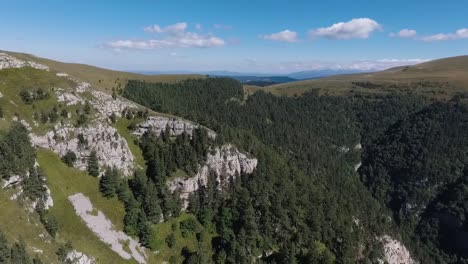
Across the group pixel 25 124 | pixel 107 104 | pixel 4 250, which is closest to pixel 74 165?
pixel 25 124

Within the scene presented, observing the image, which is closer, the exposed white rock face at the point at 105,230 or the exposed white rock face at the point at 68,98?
the exposed white rock face at the point at 105,230

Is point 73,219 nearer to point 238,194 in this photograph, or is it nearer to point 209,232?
point 209,232

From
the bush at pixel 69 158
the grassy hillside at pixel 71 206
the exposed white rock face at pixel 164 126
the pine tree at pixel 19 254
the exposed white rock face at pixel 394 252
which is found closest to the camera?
the pine tree at pixel 19 254

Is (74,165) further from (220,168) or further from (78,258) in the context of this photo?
(220,168)

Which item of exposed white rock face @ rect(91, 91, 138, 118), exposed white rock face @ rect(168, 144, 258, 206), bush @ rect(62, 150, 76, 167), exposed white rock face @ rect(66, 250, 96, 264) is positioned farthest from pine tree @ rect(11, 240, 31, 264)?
exposed white rock face @ rect(91, 91, 138, 118)

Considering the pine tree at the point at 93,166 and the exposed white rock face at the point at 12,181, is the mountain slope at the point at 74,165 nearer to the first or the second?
the exposed white rock face at the point at 12,181

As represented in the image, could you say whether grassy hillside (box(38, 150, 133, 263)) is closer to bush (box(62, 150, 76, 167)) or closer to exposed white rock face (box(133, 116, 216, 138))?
bush (box(62, 150, 76, 167))

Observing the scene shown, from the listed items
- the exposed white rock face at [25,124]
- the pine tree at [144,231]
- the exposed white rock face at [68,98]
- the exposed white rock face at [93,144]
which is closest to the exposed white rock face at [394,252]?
the pine tree at [144,231]
